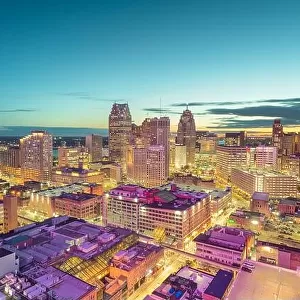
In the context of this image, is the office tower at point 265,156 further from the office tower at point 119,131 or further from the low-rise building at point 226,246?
the low-rise building at point 226,246

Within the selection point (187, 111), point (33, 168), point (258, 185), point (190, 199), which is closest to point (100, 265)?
point (190, 199)

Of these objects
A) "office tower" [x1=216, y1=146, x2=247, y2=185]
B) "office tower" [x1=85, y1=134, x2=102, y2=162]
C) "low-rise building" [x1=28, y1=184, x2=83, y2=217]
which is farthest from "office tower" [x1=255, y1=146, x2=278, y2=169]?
"office tower" [x1=85, y1=134, x2=102, y2=162]

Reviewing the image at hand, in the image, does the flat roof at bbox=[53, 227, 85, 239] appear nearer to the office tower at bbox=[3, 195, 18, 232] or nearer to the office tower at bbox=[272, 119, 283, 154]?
the office tower at bbox=[3, 195, 18, 232]

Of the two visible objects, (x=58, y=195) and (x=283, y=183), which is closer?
(x=58, y=195)

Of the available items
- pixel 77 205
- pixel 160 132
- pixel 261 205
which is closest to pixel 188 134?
pixel 160 132

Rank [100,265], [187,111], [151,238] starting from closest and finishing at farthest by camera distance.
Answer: [100,265] < [151,238] < [187,111]

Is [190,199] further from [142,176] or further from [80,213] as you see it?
[142,176]
